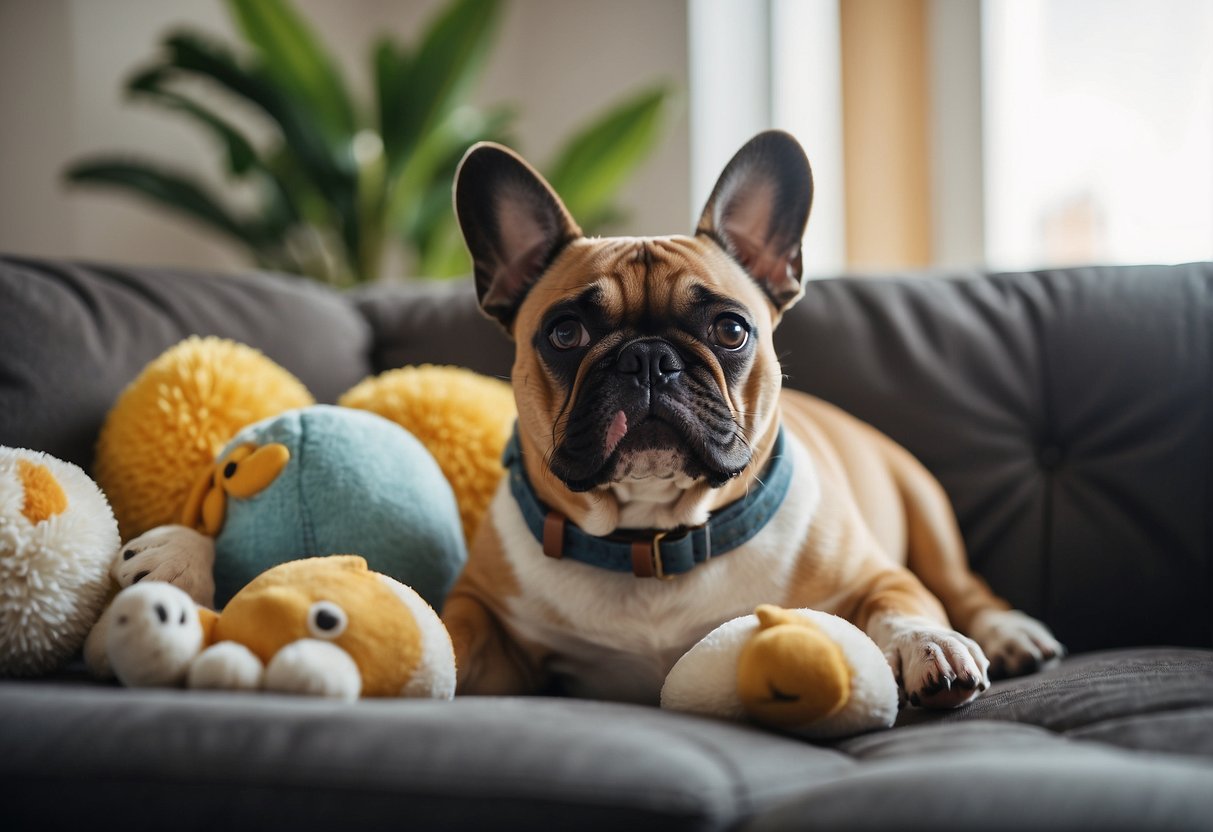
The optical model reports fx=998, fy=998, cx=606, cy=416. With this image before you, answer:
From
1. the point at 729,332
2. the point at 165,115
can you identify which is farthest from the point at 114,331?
the point at 165,115

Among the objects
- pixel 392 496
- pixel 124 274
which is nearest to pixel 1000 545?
pixel 392 496

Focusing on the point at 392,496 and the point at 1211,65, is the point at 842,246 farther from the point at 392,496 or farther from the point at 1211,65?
the point at 392,496

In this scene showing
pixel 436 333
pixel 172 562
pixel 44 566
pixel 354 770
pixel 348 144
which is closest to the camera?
pixel 354 770

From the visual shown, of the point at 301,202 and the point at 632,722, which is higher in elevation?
the point at 301,202

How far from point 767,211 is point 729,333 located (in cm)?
24

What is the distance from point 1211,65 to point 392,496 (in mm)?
2586

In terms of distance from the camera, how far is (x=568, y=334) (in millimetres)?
1371

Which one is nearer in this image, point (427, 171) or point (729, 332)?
point (729, 332)

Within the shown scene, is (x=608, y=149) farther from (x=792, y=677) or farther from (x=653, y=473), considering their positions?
(x=792, y=677)

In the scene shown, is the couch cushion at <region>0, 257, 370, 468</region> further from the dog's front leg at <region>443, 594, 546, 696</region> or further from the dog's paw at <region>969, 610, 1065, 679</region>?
the dog's paw at <region>969, 610, 1065, 679</region>

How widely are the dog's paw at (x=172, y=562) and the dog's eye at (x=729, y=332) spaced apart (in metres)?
0.72

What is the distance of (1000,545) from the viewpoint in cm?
178

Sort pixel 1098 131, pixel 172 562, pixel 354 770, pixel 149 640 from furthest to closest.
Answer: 1. pixel 1098 131
2. pixel 172 562
3. pixel 149 640
4. pixel 354 770

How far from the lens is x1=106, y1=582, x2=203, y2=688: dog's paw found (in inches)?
37.9
